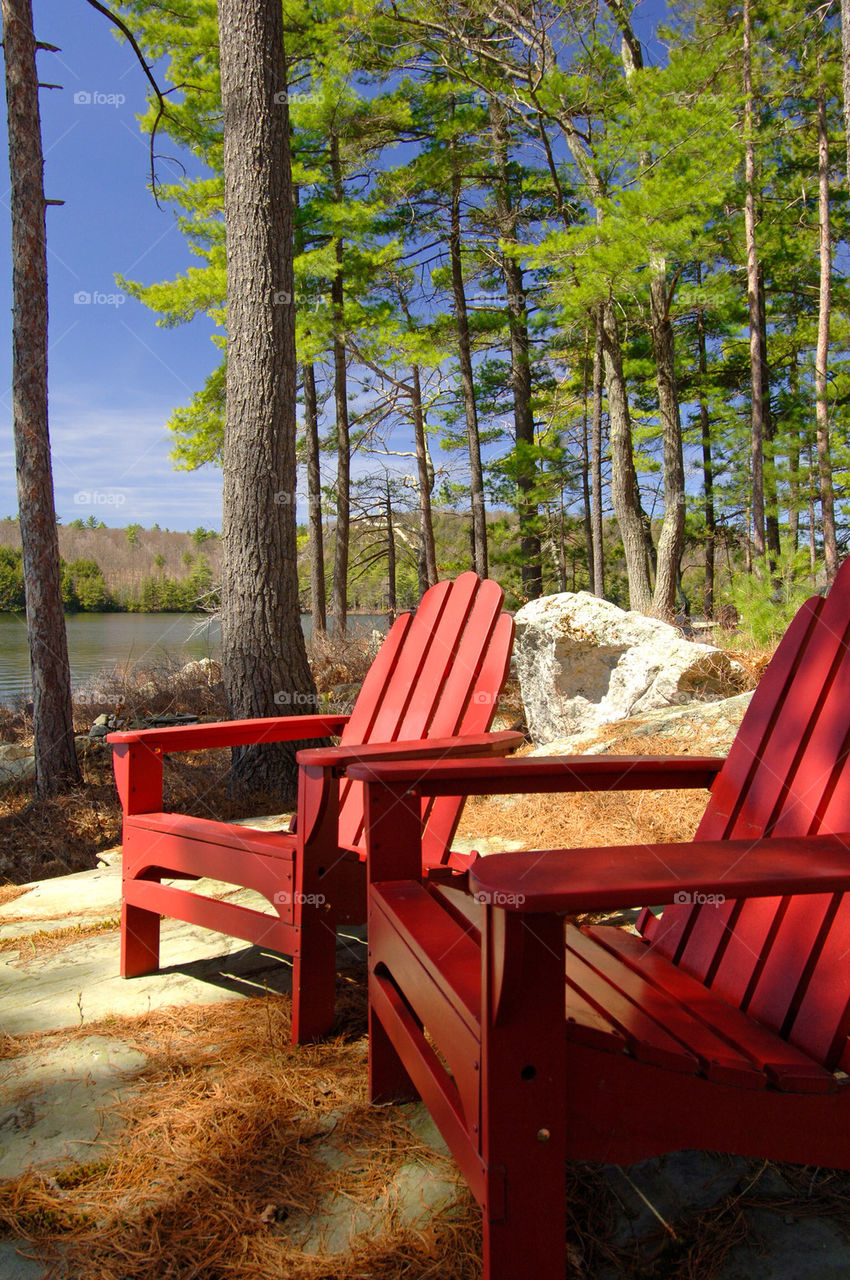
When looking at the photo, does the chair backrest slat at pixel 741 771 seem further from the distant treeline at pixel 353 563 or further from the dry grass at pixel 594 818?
the distant treeline at pixel 353 563

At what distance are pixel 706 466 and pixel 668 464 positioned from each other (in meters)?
7.65

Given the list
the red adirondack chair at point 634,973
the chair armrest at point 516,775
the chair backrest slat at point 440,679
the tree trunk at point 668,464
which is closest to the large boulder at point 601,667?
the chair backrest slat at point 440,679

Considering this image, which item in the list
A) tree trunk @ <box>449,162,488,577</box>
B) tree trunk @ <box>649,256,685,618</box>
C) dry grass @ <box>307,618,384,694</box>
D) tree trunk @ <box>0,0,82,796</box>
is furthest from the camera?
tree trunk @ <box>449,162,488,577</box>

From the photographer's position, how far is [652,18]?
11.1 metres

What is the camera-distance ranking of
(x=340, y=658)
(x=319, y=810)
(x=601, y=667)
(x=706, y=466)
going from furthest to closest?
Answer: (x=706, y=466)
(x=340, y=658)
(x=601, y=667)
(x=319, y=810)

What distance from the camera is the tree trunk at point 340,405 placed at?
11.1 m

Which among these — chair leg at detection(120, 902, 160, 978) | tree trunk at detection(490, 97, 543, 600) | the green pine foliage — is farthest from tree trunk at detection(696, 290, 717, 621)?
chair leg at detection(120, 902, 160, 978)

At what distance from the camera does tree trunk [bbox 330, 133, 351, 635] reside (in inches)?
437

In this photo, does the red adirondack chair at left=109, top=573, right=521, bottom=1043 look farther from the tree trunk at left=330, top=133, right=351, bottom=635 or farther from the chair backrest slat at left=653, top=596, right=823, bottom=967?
the tree trunk at left=330, top=133, right=351, bottom=635

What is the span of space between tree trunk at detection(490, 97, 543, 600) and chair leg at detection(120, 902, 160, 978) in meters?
11.6

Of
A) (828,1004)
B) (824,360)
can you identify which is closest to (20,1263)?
(828,1004)

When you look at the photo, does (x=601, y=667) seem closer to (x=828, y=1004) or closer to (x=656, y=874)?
(x=828, y=1004)

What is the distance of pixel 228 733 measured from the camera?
237cm

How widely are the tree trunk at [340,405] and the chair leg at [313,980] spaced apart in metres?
8.39
